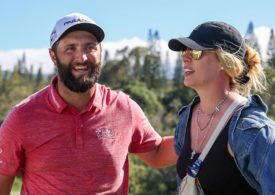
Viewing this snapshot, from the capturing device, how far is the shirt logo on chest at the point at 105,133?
11.8ft

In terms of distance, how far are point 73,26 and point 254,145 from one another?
5.01ft

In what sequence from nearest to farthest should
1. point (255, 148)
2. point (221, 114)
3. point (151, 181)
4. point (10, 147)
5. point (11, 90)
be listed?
point (255, 148) < point (221, 114) < point (10, 147) < point (151, 181) < point (11, 90)

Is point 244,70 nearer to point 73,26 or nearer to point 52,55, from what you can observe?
point 73,26

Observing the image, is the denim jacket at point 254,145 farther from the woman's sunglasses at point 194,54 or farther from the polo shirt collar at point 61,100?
the polo shirt collar at point 61,100

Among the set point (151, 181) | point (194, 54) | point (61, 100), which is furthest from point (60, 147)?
point (151, 181)

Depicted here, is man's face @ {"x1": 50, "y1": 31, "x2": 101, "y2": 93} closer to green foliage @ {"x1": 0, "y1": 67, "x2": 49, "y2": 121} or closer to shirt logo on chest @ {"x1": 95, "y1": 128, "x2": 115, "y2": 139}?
shirt logo on chest @ {"x1": 95, "y1": 128, "x2": 115, "y2": 139}

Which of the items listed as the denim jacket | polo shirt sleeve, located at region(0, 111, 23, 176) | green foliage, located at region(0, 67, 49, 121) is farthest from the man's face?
green foliage, located at region(0, 67, 49, 121)

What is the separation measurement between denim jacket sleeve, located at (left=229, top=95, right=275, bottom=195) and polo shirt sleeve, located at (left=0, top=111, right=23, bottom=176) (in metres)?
1.47

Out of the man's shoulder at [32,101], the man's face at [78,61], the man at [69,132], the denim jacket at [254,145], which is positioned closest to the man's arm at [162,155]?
the man at [69,132]

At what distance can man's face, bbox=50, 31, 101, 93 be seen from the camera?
356 centimetres

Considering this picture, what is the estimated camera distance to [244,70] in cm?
304

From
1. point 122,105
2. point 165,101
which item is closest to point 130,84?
point 165,101

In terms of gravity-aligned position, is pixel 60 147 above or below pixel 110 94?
below

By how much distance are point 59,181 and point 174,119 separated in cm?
3073
